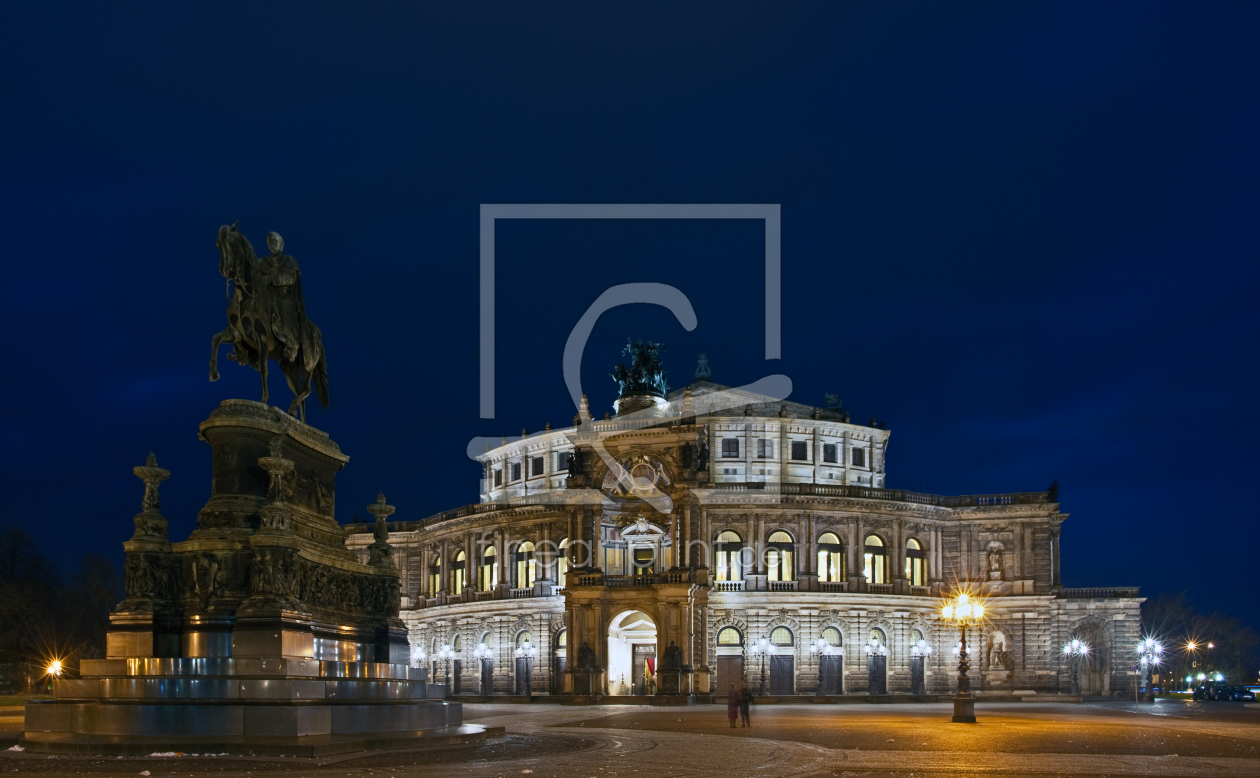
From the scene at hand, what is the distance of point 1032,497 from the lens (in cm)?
7994

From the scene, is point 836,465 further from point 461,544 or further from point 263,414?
point 263,414

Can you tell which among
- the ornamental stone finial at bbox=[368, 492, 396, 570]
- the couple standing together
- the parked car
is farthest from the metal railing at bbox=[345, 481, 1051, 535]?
the ornamental stone finial at bbox=[368, 492, 396, 570]

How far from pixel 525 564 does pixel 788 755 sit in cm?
5831

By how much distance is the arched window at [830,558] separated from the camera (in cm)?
7794

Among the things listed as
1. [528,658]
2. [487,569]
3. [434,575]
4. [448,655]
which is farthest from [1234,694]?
[434,575]

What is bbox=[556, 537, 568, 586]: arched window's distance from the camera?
3095 inches

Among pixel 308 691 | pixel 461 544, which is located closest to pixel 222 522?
pixel 308 691

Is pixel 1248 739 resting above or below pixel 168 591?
below

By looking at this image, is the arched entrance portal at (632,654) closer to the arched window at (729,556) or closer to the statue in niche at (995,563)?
the arched window at (729,556)

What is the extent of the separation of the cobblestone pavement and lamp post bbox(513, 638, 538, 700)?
40970 mm

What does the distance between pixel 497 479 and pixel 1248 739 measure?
231 ft

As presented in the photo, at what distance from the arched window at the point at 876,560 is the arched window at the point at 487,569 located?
23.5 meters

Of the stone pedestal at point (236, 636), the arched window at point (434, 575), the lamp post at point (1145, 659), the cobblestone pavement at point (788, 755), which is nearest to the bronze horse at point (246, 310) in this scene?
the stone pedestal at point (236, 636)

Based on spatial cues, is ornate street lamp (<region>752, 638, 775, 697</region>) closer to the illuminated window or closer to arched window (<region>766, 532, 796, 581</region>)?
the illuminated window
